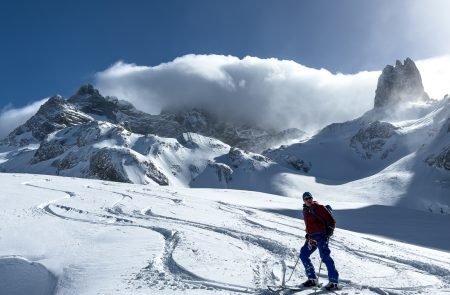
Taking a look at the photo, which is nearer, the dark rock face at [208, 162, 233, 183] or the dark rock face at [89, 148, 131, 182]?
the dark rock face at [89, 148, 131, 182]

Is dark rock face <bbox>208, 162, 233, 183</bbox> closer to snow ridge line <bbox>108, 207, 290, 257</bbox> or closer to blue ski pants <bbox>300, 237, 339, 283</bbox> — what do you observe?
snow ridge line <bbox>108, 207, 290, 257</bbox>

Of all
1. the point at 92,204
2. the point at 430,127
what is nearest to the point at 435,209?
the point at 430,127

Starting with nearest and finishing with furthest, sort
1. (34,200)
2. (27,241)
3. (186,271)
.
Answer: (186,271) → (27,241) → (34,200)

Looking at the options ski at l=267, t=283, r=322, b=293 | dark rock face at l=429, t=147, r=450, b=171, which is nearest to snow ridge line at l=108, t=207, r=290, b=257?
ski at l=267, t=283, r=322, b=293

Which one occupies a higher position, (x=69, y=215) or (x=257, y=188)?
(x=257, y=188)

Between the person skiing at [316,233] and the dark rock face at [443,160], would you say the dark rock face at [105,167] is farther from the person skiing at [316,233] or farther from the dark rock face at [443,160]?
the person skiing at [316,233]

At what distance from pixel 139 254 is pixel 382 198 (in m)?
128

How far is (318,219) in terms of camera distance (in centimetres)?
1227

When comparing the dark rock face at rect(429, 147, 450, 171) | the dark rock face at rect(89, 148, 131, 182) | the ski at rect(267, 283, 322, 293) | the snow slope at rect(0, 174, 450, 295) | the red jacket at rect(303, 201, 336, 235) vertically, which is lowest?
the ski at rect(267, 283, 322, 293)

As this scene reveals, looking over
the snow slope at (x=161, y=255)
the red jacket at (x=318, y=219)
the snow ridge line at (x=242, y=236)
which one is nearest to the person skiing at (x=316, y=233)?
the red jacket at (x=318, y=219)

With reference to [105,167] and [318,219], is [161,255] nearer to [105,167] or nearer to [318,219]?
[318,219]

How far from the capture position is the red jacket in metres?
12.2

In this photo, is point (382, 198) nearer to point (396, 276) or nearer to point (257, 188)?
point (257, 188)

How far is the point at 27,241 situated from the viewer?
15156 millimetres
